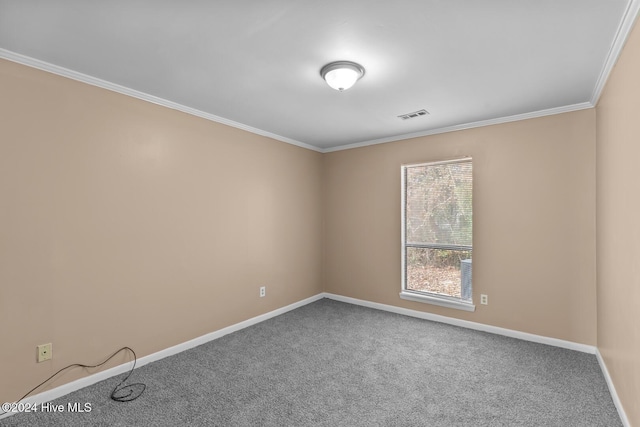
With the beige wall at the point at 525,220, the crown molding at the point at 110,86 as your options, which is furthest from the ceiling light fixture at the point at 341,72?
the beige wall at the point at 525,220

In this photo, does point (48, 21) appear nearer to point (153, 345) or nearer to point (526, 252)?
point (153, 345)

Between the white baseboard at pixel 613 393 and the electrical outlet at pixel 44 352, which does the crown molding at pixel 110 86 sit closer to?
the electrical outlet at pixel 44 352

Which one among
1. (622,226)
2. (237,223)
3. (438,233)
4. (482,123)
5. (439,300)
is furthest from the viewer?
(438,233)

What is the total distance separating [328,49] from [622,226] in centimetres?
214

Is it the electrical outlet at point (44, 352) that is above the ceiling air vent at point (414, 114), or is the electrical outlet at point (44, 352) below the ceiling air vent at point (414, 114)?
below

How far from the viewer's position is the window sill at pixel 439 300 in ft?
12.4

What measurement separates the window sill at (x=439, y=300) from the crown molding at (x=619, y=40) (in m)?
2.43

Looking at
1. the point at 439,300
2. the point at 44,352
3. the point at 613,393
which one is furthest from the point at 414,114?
the point at 44,352

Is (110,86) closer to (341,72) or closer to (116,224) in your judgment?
(116,224)

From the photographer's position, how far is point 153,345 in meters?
2.99

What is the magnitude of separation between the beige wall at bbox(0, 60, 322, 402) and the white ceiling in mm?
319

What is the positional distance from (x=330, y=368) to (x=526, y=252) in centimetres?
234

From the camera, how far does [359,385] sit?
2.55 metres

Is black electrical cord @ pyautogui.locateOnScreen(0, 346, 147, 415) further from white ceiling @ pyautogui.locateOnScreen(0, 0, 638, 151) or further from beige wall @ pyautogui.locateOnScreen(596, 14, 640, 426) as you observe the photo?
beige wall @ pyautogui.locateOnScreen(596, 14, 640, 426)
